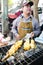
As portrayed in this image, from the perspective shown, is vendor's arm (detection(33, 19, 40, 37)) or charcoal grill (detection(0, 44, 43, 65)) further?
vendor's arm (detection(33, 19, 40, 37))

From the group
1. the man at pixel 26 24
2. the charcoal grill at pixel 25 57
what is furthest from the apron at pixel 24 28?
the charcoal grill at pixel 25 57

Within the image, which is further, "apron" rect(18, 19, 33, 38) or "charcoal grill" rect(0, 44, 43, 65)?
"apron" rect(18, 19, 33, 38)

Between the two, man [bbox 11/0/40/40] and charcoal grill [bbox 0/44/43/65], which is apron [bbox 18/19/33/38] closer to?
man [bbox 11/0/40/40]

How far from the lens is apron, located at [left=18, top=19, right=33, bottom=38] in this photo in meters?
1.74

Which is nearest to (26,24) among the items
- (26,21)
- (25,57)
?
(26,21)

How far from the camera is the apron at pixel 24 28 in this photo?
1744 millimetres

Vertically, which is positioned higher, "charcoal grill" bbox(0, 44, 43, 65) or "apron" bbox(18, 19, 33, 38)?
"apron" bbox(18, 19, 33, 38)

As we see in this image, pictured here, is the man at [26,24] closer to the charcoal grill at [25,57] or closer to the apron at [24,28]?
the apron at [24,28]

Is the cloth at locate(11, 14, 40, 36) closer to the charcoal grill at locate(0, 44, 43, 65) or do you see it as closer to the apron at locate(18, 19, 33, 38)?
the apron at locate(18, 19, 33, 38)

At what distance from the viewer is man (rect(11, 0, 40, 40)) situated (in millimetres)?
1753

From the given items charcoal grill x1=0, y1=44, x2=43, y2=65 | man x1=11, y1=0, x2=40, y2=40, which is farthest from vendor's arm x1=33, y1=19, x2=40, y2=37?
charcoal grill x1=0, y1=44, x2=43, y2=65

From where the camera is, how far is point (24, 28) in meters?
1.75

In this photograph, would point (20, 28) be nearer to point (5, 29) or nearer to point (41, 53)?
point (5, 29)

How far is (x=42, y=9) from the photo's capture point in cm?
179
